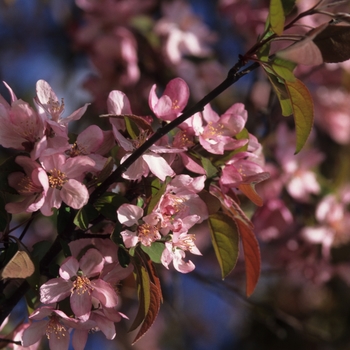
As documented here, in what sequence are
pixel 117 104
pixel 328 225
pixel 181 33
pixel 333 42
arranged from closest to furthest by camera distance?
pixel 333 42
pixel 117 104
pixel 328 225
pixel 181 33

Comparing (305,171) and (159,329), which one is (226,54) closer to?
(305,171)

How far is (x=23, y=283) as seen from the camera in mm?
780

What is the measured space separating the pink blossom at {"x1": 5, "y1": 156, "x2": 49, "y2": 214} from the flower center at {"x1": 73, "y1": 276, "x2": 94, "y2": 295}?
0.10 m

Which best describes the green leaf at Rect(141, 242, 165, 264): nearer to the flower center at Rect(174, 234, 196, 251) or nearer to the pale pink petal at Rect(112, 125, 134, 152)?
the flower center at Rect(174, 234, 196, 251)

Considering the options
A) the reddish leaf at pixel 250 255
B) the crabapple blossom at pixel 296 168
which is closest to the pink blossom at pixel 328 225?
the crabapple blossom at pixel 296 168

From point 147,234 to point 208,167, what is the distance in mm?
140

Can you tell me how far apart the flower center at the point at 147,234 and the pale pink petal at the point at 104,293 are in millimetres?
81

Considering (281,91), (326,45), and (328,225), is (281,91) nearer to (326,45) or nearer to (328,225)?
(326,45)

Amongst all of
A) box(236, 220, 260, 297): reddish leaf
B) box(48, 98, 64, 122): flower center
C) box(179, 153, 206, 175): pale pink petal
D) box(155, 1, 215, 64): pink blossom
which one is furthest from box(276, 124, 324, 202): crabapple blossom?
box(48, 98, 64, 122): flower center

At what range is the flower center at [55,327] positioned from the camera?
76 centimetres

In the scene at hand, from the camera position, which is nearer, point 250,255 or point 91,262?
point 91,262

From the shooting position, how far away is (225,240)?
849 millimetres

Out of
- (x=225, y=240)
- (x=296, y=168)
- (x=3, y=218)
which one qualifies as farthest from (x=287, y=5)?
(x=296, y=168)

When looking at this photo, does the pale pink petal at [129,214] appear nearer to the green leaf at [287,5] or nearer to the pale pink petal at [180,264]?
the pale pink petal at [180,264]
